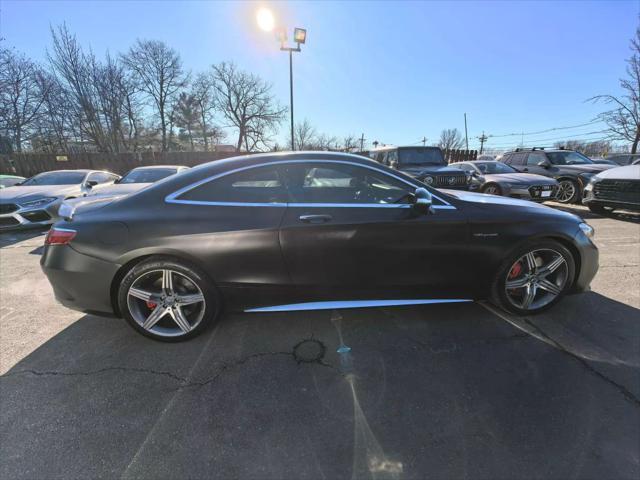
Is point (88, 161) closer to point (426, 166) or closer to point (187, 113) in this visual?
point (426, 166)

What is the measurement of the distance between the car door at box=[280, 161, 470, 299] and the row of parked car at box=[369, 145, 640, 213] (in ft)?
20.1

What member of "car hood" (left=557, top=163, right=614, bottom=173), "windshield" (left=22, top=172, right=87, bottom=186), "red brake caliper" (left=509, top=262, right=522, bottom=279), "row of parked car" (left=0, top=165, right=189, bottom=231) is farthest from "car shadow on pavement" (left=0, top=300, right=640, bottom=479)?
"car hood" (left=557, top=163, right=614, bottom=173)

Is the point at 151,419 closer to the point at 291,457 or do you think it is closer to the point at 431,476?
the point at 291,457

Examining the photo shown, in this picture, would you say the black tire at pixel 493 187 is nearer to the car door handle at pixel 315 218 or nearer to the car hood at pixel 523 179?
the car hood at pixel 523 179

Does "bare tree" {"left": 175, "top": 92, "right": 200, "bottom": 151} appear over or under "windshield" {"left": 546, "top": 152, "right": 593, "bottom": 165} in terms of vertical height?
over

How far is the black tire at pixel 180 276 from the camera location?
7.70 feet

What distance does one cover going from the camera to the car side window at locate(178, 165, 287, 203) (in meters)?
2.42

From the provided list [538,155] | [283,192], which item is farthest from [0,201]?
[538,155]

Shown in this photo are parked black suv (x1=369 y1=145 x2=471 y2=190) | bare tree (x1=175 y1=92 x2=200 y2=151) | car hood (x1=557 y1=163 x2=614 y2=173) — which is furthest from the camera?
bare tree (x1=175 y1=92 x2=200 y2=151)

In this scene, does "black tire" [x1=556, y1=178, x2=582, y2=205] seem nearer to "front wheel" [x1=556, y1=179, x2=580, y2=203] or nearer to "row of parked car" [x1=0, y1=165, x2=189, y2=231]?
"front wheel" [x1=556, y1=179, x2=580, y2=203]

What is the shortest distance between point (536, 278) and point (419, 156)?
23.7 ft

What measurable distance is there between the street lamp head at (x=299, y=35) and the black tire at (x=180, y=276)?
1259 centimetres

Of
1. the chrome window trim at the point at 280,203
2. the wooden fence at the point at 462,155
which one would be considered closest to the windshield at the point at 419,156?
the chrome window trim at the point at 280,203

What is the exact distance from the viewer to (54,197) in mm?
6781
